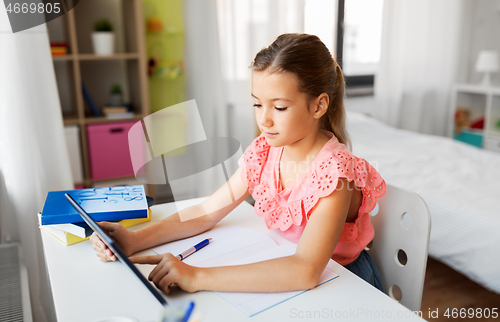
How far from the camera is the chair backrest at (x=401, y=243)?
2.93 ft

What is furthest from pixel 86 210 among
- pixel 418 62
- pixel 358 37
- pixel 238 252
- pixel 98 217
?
pixel 418 62

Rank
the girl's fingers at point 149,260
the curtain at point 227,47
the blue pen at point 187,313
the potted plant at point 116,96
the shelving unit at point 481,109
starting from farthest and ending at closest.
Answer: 1. the shelving unit at point 481,109
2. the curtain at point 227,47
3. the potted plant at point 116,96
4. the girl's fingers at point 149,260
5. the blue pen at point 187,313

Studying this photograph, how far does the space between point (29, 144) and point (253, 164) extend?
74 centimetres

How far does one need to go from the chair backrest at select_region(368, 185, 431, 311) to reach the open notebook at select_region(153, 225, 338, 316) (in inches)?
9.7

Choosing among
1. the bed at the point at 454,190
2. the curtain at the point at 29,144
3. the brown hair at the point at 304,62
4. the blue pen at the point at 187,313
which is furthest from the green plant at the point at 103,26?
the blue pen at the point at 187,313

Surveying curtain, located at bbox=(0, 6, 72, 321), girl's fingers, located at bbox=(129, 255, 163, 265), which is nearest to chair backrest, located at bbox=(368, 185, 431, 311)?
girl's fingers, located at bbox=(129, 255, 163, 265)

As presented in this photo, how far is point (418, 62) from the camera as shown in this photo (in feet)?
11.0

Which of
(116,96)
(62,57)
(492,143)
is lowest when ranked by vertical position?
(492,143)

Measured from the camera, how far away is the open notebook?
69 cm

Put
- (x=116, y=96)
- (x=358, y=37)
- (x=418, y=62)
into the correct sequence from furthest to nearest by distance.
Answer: (x=418, y=62) < (x=358, y=37) < (x=116, y=96)

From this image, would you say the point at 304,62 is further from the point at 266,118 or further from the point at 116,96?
the point at 116,96

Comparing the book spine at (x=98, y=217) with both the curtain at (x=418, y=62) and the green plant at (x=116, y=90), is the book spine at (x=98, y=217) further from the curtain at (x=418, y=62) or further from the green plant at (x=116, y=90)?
the curtain at (x=418, y=62)

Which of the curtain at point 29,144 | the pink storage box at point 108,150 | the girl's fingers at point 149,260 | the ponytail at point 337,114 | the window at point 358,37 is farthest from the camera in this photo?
the window at point 358,37

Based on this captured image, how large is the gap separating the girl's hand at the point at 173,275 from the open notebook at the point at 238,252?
52 mm
